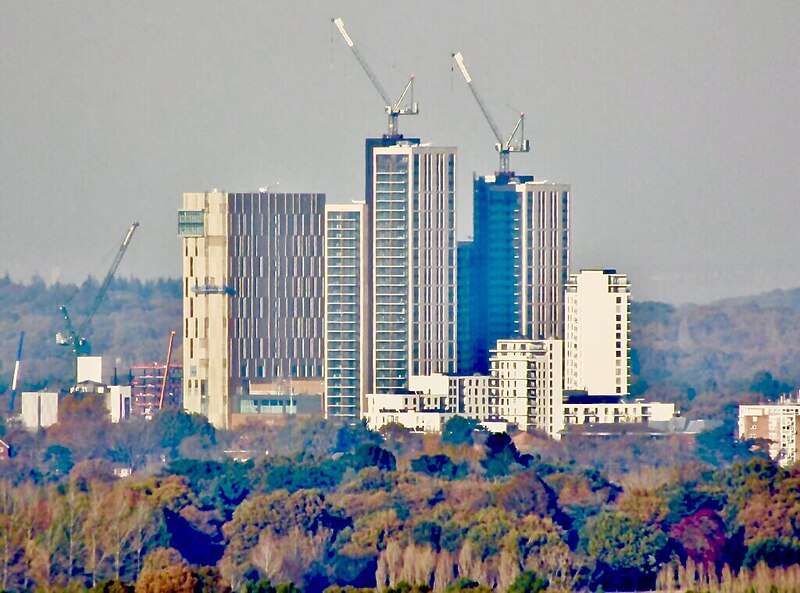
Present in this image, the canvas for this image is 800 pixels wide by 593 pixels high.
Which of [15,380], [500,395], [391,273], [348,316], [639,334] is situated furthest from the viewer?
[639,334]

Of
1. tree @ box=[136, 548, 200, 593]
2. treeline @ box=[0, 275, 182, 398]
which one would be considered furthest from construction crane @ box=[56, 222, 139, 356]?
tree @ box=[136, 548, 200, 593]

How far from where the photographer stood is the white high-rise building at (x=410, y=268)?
126m

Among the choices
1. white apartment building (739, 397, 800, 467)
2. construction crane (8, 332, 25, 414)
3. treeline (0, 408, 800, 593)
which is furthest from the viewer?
construction crane (8, 332, 25, 414)

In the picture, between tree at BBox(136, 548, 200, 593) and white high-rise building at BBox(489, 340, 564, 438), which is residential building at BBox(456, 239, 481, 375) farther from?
tree at BBox(136, 548, 200, 593)

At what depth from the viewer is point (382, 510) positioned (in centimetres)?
8988

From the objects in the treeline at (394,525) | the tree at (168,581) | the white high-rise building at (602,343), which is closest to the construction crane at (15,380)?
the white high-rise building at (602,343)

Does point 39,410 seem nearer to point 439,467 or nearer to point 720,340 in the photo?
point 439,467

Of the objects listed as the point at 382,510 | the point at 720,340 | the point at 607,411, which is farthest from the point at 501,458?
the point at 720,340

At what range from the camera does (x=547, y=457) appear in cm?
11412

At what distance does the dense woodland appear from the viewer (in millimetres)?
78250

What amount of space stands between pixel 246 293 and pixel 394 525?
49.4 metres

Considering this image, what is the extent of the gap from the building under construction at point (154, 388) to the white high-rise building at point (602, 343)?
16.1 m

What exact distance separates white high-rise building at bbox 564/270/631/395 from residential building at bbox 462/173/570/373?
4.07 metres

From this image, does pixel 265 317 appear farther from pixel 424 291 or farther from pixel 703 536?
pixel 703 536
